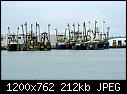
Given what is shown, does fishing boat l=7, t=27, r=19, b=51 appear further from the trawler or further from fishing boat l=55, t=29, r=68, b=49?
fishing boat l=55, t=29, r=68, b=49

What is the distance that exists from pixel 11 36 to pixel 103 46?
1452 cm

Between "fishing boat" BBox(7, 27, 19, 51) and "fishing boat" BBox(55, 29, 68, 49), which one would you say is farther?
"fishing boat" BBox(55, 29, 68, 49)

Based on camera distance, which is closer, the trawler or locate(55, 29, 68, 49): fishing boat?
the trawler

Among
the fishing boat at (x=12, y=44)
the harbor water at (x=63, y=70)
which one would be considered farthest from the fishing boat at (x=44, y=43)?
the harbor water at (x=63, y=70)

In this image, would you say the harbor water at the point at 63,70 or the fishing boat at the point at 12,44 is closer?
the harbor water at the point at 63,70

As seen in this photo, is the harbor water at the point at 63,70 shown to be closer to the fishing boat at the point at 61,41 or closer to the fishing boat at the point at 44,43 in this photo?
the fishing boat at the point at 44,43

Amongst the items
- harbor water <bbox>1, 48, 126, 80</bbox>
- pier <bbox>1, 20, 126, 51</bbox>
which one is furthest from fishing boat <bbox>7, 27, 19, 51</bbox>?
harbor water <bbox>1, 48, 126, 80</bbox>

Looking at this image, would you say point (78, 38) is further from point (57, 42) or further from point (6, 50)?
point (6, 50)

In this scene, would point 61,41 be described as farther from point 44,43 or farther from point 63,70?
point 63,70

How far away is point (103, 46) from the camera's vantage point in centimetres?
6431

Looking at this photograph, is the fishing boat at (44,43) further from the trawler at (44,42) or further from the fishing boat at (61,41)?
the fishing boat at (61,41)

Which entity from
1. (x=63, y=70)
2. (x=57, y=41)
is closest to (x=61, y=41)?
(x=57, y=41)

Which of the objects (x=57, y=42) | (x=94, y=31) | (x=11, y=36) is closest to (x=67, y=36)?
(x=57, y=42)

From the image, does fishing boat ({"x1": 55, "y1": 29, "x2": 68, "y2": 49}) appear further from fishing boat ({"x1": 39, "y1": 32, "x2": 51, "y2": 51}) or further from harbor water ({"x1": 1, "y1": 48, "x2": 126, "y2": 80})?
harbor water ({"x1": 1, "y1": 48, "x2": 126, "y2": 80})
